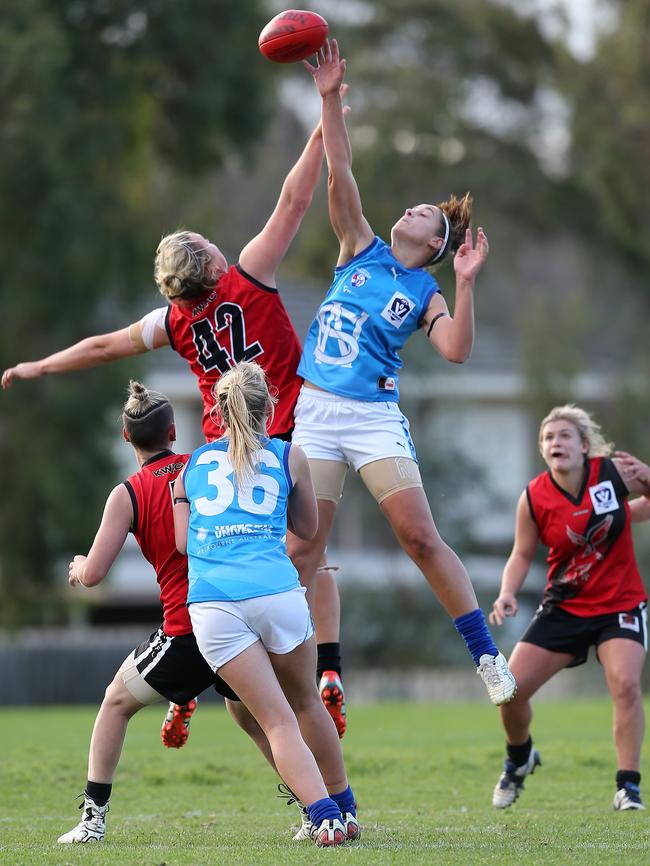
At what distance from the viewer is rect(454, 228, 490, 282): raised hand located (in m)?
6.77

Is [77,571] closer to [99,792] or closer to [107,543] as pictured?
[107,543]

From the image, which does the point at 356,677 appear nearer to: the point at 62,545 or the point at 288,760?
the point at 62,545

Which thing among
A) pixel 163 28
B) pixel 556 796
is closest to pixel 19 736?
pixel 556 796

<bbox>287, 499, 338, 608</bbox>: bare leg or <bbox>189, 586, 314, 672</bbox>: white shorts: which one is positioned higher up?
<bbox>287, 499, 338, 608</bbox>: bare leg

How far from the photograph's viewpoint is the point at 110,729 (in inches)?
254

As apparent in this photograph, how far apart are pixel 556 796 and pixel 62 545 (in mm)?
17155

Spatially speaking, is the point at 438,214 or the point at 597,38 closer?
the point at 438,214

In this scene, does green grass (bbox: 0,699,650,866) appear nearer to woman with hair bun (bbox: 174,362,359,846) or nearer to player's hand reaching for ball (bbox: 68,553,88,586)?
woman with hair bun (bbox: 174,362,359,846)

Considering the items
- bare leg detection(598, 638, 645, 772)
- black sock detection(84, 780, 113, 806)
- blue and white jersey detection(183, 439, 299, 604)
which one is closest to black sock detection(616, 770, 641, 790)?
bare leg detection(598, 638, 645, 772)

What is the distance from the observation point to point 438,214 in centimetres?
740

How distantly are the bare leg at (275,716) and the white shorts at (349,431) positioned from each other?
4.47ft

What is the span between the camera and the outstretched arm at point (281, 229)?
7238 millimetres

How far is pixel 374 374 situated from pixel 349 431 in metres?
0.32

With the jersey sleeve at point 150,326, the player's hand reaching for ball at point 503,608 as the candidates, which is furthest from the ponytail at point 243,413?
the player's hand reaching for ball at point 503,608
